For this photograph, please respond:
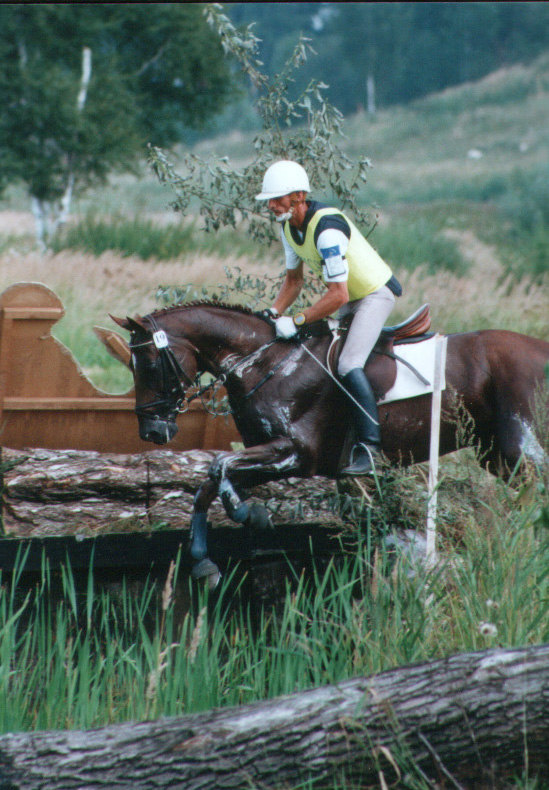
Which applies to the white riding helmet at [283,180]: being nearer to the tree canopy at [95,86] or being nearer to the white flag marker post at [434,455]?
the white flag marker post at [434,455]

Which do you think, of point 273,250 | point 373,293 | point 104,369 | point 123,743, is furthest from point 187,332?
point 273,250

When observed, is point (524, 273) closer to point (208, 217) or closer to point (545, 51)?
point (208, 217)

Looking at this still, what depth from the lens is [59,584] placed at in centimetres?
533

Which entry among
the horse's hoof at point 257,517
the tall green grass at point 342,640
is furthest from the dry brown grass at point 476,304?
the tall green grass at point 342,640

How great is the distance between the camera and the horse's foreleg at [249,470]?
5.11 metres

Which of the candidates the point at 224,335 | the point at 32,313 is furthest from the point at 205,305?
the point at 32,313

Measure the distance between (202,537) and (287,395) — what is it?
3.16 ft

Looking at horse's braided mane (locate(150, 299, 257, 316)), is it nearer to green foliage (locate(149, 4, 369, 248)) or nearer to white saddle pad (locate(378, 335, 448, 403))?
white saddle pad (locate(378, 335, 448, 403))

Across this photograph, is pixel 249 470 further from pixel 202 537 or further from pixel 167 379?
pixel 167 379

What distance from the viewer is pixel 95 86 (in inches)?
751

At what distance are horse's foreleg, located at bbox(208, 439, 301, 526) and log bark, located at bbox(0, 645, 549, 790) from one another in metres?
1.91

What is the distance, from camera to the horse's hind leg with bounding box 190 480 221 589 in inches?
202

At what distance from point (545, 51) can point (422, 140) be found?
31.8 ft

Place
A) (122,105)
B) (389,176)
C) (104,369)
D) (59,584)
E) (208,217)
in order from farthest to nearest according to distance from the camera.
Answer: (389,176), (122,105), (104,369), (208,217), (59,584)
